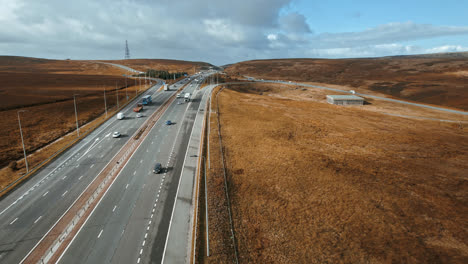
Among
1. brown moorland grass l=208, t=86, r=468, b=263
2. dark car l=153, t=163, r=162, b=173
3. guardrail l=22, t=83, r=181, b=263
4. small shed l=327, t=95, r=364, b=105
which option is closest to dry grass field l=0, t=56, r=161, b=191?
guardrail l=22, t=83, r=181, b=263

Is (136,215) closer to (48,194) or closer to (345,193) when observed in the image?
(48,194)

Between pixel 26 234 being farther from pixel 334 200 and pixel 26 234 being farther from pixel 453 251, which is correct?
pixel 453 251

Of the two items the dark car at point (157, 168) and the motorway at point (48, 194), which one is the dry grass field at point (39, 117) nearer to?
the motorway at point (48, 194)

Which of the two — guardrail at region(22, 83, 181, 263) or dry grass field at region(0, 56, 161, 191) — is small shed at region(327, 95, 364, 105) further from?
dry grass field at region(0, 56, 161, 191)

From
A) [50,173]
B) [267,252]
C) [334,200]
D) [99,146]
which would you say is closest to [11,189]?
[50,173]

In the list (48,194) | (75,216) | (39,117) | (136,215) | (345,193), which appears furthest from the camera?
(39,117)

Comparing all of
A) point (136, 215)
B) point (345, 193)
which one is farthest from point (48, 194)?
point (345, 193)

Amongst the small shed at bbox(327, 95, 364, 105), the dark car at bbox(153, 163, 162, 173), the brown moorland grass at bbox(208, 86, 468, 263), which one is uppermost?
the small shed at bbox(327, 95, 364, 105)
